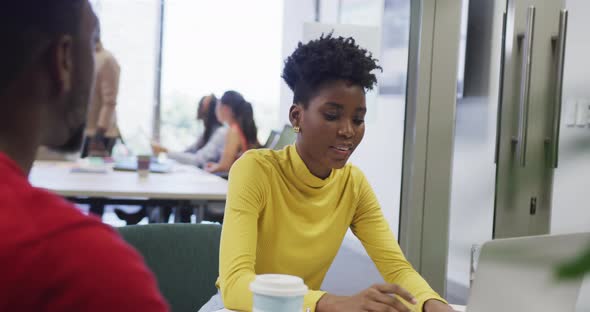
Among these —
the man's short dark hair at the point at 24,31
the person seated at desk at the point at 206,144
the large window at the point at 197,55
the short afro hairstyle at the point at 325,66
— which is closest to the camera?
the man's short dark hair at the point at 24,31

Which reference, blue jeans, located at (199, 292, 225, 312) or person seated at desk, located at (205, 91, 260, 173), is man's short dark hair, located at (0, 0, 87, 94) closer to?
blue jeans, located at (199, 292, 225, 312)

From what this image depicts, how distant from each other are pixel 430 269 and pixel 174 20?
4.27 metres

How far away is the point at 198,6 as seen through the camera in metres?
6.22

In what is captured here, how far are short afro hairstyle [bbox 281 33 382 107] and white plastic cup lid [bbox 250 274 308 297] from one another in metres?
0.82

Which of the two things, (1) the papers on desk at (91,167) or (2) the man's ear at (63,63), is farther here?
(1) the papers on desk at (91,167)

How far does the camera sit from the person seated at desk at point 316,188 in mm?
1573

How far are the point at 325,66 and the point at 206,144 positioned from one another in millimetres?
3573

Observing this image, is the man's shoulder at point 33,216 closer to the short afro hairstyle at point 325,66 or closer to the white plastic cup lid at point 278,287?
the white plastic cup lid at point 278,287

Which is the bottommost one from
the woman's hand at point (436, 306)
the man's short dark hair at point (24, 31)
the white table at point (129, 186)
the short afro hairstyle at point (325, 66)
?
the woman's hand at point (436, 306)

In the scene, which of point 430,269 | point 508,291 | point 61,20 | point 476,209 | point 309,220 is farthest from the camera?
point 430,269

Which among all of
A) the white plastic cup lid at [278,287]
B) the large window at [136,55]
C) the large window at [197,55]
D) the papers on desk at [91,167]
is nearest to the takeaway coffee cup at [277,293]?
the white plastic cup lid at [278,287]

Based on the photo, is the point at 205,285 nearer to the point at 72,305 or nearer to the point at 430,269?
the point at 72,305

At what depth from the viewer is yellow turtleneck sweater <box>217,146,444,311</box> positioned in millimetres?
1496

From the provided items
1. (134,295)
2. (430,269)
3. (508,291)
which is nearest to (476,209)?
(134,295)
